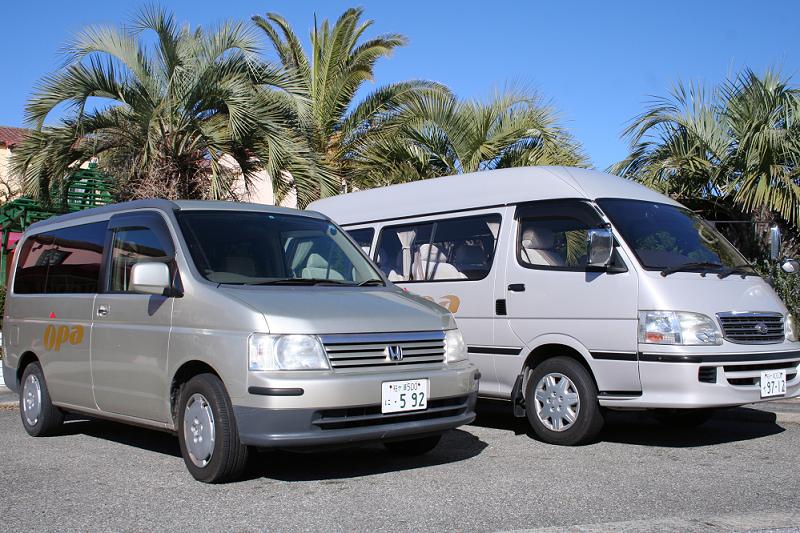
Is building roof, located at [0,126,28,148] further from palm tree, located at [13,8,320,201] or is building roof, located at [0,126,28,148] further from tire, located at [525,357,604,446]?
tire, located at [525,357,604,446]

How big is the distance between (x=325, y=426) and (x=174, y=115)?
380 inches

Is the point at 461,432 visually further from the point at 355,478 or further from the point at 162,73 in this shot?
the point at 162,73

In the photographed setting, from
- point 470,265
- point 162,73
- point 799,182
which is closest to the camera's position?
point 470,265

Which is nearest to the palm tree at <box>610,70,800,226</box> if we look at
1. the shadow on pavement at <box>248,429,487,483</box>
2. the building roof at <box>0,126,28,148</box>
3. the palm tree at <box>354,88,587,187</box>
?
the palm tree at <box>354,88,587,187</box>

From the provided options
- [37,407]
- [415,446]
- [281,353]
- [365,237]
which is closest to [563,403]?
[415,446]

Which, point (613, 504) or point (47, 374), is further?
point (47, 374)

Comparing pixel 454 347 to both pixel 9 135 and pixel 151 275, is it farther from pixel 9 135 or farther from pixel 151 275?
pixel 9 135

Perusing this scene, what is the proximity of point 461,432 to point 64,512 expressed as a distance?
12.9 ft

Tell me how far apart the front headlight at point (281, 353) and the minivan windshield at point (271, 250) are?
2.60 feet

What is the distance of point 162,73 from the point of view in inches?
567

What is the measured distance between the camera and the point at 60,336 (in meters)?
7.60

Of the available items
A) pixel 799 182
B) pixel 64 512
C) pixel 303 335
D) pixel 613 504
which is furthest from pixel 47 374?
pixel 799 182

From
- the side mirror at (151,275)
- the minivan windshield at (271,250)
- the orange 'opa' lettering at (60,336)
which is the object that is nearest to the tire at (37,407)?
the orange 'opa' lettering at (60,336)

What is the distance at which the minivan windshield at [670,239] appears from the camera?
24.3 ft
